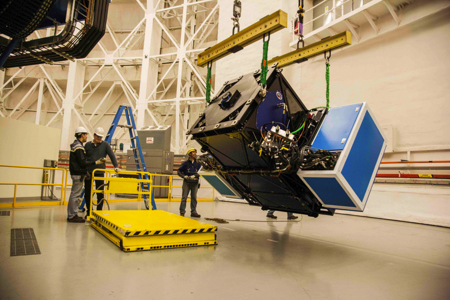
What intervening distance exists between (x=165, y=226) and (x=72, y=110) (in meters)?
13.8

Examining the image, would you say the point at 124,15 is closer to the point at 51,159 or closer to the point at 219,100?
the point at 51,159

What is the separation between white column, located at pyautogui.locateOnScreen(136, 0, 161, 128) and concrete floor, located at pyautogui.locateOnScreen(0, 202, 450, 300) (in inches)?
391

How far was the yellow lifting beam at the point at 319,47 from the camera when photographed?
4.46 meters

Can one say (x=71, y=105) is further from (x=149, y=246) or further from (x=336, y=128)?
(x=336, y=128)

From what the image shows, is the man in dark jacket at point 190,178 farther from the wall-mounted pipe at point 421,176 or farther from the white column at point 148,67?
the white column at point 148,67

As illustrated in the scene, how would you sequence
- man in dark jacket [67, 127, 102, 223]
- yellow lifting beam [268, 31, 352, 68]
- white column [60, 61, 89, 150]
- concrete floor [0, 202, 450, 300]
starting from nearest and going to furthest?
1. concrete floor [0, 202, 450, 300]
2. yellow lifting beam [268, 31, 352, 68]
3. man in dark jacket [67, 127, 102, 223]
4. white column [60, 61, 89, 150]

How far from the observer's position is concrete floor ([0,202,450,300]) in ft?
7.95

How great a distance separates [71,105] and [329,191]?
15.2 meters

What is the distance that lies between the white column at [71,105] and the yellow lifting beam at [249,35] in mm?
12541

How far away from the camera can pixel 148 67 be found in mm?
14656

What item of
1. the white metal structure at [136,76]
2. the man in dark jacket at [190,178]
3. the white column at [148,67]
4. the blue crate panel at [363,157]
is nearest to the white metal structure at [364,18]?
the man in dark jacket at [190,178]

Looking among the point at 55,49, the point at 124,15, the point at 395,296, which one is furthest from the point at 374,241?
the point at 124,15

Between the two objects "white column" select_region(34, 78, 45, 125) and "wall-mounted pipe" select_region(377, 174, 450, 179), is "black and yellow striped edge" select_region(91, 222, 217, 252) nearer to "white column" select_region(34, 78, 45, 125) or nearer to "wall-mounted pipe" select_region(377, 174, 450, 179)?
"wall-mounted pipe" select_region(377, 174, 450, 179)

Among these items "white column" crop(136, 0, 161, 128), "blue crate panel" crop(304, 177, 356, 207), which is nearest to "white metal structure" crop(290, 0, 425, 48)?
"blue crate panel" crop(304, 177, 356, 207)
